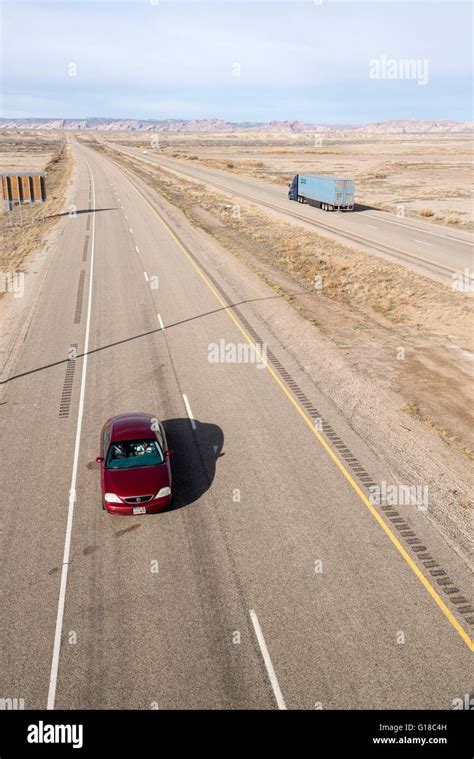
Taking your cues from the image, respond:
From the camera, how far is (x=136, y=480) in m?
12.9

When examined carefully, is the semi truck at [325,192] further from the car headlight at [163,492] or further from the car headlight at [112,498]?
the car headlight at [112,498]

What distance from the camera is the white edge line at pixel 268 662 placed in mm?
8836

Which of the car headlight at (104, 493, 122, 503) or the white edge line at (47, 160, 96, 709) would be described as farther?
the car headlight at (104, 493, 122, 503)

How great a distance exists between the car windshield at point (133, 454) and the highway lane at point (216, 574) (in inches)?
44.4

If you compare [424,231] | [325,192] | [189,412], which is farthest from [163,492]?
[325,192]

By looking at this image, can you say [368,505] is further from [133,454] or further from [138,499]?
[133,454]

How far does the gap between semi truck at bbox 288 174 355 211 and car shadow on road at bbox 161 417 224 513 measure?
4589 cm

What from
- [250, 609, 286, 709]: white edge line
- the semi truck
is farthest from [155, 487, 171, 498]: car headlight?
the semi truck

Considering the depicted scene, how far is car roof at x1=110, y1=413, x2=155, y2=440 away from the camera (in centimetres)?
1380

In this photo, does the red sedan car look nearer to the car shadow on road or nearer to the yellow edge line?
the car shadow on road

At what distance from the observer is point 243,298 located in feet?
96.5

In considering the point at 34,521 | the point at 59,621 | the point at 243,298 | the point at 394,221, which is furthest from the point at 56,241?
the point at 59,621
